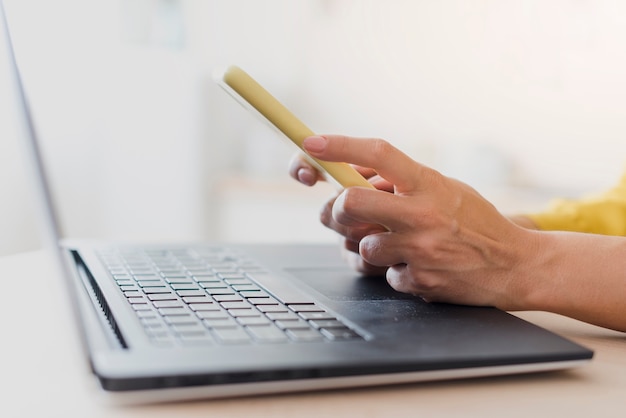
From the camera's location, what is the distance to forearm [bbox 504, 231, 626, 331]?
67 cm

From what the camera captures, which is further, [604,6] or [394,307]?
[604,6]

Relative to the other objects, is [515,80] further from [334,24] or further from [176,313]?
[176,313]

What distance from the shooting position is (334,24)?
282 centimetres

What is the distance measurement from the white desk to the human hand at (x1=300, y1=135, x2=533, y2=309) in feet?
0.36

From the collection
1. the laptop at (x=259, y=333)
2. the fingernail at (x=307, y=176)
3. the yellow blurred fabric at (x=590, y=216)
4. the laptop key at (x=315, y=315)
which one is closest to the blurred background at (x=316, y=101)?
the yellow blurred fabric at (x=590, y=216)

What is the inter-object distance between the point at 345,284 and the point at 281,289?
0.10 m

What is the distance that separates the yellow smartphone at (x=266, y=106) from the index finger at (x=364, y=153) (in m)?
0.02

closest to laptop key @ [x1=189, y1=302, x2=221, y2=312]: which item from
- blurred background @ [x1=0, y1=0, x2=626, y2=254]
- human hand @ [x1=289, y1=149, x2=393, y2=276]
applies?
human hand @ [x1=289, y1=149, x2=393, y2=276]

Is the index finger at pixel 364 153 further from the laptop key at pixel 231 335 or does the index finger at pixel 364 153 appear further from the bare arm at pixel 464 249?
the laptop key at pixel 231 335

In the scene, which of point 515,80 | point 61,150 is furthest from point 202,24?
point 515,80

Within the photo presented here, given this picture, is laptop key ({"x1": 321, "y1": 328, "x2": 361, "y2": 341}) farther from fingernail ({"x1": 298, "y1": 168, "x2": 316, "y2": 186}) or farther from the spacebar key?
fingernail ({"x1": 298, "y1": 168, "x2": 316, "y2": 186})

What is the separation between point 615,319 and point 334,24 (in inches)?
90.1

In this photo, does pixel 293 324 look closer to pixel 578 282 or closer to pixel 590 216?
pixel 578 282

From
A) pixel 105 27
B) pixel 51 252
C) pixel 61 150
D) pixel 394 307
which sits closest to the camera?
pixel 51 252
